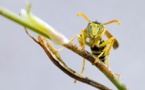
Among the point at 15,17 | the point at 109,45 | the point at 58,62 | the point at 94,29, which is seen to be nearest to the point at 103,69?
the point at 58,62

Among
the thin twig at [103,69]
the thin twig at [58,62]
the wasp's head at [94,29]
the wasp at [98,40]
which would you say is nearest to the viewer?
the thin twig at [103,69]

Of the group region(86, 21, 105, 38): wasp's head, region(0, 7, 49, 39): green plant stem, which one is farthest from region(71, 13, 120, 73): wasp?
region(0, 7, 49, 39): green plant stem

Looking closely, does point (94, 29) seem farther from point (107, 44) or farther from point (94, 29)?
point (107, 44)

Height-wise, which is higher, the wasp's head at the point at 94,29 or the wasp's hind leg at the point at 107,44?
the wasp's head at the point at 94,29

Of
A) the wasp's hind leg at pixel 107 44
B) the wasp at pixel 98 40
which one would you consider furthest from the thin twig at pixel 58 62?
the wasp's hind leg at pixel 107 44

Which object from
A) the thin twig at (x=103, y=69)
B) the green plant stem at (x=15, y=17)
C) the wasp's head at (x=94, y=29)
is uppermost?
the wasp's head at (x=94, y=29)

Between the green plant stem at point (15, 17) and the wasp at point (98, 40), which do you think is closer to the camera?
the green plant stem at point (15, 17)

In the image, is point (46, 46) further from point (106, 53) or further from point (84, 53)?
point (106, 53)

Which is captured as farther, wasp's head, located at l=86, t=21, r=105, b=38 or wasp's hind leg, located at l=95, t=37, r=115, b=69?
wasp's head, located at l=86, t=21, r=105, b=38

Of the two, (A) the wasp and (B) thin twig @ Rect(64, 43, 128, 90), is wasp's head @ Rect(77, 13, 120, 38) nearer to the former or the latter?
(A) the wasp

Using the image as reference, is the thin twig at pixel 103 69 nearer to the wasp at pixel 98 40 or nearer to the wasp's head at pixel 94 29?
the wasp at pixel 98 40

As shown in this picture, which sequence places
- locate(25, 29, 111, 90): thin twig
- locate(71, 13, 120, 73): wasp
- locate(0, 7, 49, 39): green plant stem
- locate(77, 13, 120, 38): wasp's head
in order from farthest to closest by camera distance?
locate(77, 13, 120, 38): wasp's head → locate(71, 13, 120, 73): wasp → locate(25, 29, 111, 90): thin twig → locate(0, 7, 49, 39): green plant stem

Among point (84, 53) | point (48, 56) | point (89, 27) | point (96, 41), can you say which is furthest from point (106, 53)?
point (84, 53)
